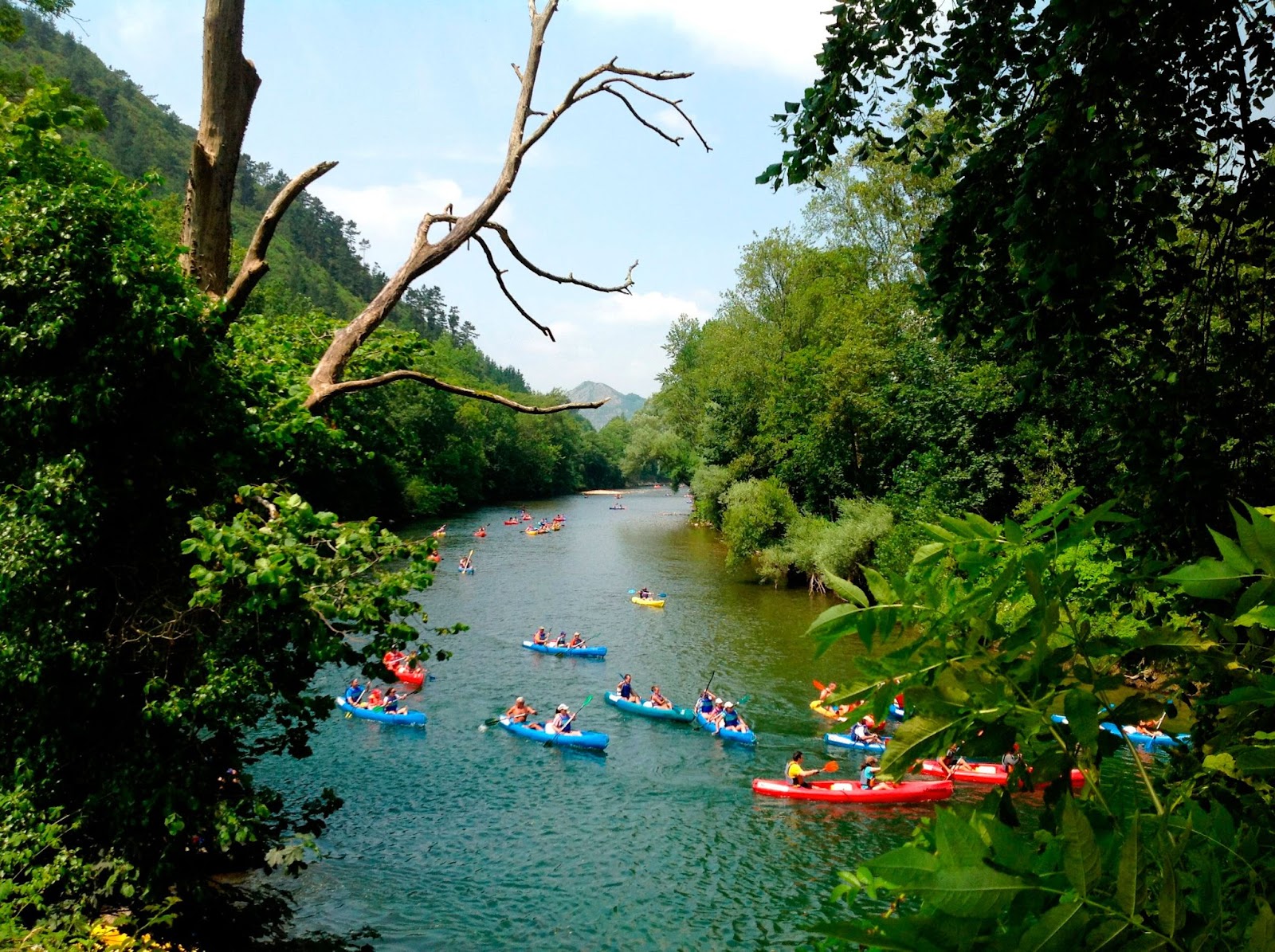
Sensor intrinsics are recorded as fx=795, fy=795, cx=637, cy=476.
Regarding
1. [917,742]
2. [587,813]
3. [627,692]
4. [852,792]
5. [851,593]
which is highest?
[851,593]

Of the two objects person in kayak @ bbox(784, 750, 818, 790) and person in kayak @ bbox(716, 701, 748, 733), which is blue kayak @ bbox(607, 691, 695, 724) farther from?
person in kayak @ bbox(784, 750, 818, 790)

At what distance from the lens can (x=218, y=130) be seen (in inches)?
218

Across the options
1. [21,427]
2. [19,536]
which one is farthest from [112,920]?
[21,427]

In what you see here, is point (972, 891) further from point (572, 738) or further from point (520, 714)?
point (520, 714)

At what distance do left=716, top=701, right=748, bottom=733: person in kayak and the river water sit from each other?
1.56 feet

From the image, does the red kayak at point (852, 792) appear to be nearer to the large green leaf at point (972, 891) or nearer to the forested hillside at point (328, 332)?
the forested hillside at point (328, 332)

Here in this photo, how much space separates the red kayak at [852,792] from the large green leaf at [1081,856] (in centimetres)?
1556

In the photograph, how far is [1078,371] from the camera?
4.13 metres

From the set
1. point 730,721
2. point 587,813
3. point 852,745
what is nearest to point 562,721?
point 587,813

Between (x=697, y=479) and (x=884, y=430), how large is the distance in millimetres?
18420

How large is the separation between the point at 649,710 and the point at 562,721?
242cm

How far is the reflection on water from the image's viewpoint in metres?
11.6

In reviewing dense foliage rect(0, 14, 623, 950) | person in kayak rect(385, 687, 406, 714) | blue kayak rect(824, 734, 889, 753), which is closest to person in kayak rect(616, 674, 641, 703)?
blue kayak rect(824, 734, 889, 753)

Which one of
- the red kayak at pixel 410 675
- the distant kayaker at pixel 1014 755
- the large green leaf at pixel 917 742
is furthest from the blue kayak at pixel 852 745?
the large green leaf at pixel 917 742
